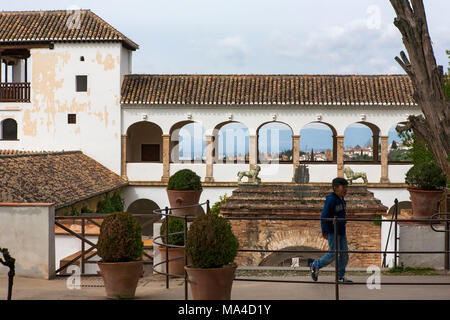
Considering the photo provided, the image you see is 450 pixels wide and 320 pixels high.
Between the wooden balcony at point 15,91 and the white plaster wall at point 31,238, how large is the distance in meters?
19.8

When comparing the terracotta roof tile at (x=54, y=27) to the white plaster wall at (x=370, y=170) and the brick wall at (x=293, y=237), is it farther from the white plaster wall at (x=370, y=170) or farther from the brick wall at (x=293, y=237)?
the brick wall at (x=293, y=237)

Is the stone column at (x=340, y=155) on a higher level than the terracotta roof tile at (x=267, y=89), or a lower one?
lower

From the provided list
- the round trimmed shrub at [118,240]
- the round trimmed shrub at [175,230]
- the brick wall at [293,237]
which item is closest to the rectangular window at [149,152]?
the brick wall at [293,237]

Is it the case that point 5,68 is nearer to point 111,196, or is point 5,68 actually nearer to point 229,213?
point 111,196

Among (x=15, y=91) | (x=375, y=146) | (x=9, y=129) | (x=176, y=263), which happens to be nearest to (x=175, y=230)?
(x=176, y=263)

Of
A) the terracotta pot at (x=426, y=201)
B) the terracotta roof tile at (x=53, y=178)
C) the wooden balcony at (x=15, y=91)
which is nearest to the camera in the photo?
the terracotta pot at (x=426, y=201)

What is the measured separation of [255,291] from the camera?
288 inches

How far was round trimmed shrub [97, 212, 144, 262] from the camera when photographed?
703cm

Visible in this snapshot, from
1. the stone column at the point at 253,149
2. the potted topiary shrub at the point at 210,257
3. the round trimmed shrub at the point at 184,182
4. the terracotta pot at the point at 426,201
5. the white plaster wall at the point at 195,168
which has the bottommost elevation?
the potted topiary shrub at the point at 210,257

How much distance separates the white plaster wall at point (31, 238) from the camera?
8.26 m

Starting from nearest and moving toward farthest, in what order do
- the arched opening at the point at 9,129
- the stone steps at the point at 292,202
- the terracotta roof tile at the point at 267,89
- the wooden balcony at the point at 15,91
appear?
1. the stone steps at the point at 292,202
2. the terracotta roof tile at the point at 267,89
3. the wooden balcony at the point at 15,91
4. the arched opening at the point at 9,129

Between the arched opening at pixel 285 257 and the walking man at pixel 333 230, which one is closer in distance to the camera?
the walking man at pixel 333 230

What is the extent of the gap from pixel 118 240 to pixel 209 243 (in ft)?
4.20

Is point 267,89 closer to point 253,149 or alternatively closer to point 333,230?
point 253,149
